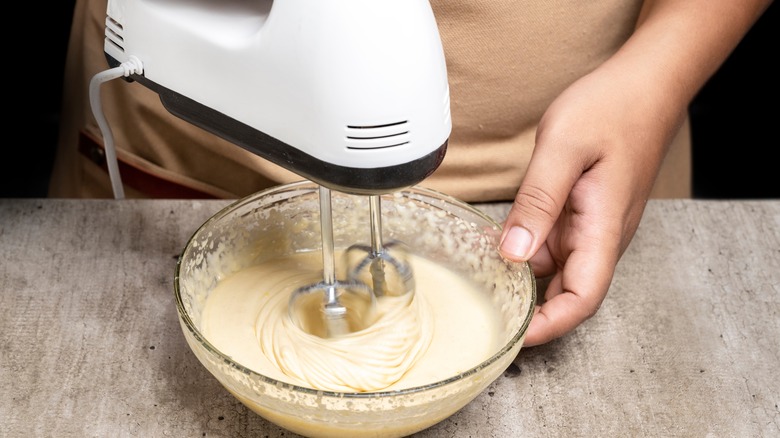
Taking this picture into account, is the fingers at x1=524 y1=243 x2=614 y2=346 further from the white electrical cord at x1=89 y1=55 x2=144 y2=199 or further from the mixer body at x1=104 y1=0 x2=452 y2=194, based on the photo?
the white electrical cord at x1=89 y1=55 x2=144 y2=199

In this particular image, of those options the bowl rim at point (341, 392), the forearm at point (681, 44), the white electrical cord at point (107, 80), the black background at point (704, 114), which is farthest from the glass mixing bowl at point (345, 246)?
the black background at point (704, 114)

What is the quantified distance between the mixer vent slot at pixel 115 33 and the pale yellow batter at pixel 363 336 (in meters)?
0.25

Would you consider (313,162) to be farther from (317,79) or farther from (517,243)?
(517,243)

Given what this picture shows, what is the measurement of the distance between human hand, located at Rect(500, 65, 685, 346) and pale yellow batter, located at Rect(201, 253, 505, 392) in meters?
0.07

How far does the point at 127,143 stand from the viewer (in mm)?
1191

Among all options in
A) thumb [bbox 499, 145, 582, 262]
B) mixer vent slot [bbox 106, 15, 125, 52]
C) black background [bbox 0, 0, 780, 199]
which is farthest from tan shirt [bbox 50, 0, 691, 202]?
black background [bbox 0, 0, 780, 199]

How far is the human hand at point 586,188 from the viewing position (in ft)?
2.85

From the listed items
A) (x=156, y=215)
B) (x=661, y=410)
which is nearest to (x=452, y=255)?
(x=661, y=410)

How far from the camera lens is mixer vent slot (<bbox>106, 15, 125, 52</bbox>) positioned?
2.36ft

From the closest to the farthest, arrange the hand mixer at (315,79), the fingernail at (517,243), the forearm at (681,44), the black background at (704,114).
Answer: the hand mixer at (315,79) → the fingernail at (517,243) → the forearm at (681,44) → the black background at (704,114)

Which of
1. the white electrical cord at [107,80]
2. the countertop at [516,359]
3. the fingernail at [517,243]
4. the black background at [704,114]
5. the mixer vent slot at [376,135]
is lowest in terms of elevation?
the black background at [704,114]

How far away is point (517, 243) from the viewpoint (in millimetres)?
848

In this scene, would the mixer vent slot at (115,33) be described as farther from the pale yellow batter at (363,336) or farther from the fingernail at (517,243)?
the fingernail at (517,243)

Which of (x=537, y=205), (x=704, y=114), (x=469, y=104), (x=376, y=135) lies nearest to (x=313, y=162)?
(x=376, y=135)
